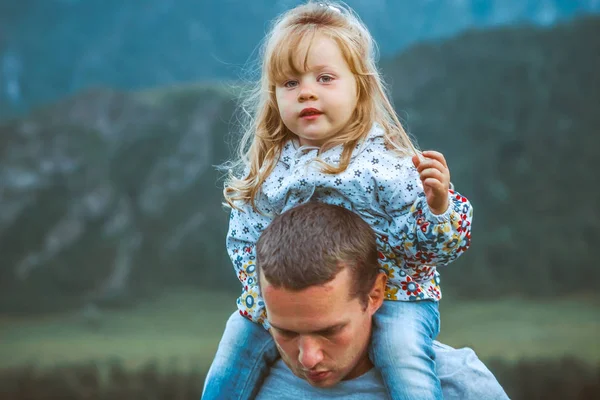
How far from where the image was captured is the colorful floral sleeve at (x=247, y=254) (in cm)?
338

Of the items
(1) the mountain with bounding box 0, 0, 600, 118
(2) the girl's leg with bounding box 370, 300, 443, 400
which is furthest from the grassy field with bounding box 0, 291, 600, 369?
(2) the girl's leg with bounding box 370, 300, 443, 400

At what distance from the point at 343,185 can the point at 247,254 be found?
530 mm

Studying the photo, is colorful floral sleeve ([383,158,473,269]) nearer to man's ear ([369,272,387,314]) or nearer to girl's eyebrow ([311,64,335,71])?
man's ear ([369,272,387,314])

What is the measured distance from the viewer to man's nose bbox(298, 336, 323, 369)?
2971 millimetres

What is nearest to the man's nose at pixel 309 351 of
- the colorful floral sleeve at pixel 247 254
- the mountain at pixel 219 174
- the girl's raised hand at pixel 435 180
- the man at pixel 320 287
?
the man at pixel 320 287

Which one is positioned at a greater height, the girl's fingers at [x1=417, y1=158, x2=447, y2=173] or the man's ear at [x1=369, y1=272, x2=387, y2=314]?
the girl's fingers at [x1=417, y1=158, x2=447, y2=173]

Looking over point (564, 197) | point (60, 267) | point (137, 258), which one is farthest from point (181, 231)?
point (564, 197)

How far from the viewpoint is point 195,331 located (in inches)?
412

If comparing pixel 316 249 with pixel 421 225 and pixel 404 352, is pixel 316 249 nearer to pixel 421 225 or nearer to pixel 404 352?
pixel 421 225

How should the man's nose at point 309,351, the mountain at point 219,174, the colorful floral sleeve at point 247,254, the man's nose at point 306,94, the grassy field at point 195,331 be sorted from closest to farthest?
the man's nose at point 309,351
the man's nose at point 306,94
the colorful floral sleeve at point 247,254
the grassy field at point 195,331
the mountain at point 219,174

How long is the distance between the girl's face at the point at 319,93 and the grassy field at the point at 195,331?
6.71m

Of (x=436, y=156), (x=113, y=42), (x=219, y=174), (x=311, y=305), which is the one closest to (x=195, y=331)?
(x=219, y=174)

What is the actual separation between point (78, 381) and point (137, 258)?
164 centimetres

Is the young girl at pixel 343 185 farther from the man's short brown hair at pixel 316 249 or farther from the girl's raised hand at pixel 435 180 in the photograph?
the man's short brown hair at pixel 316 249
